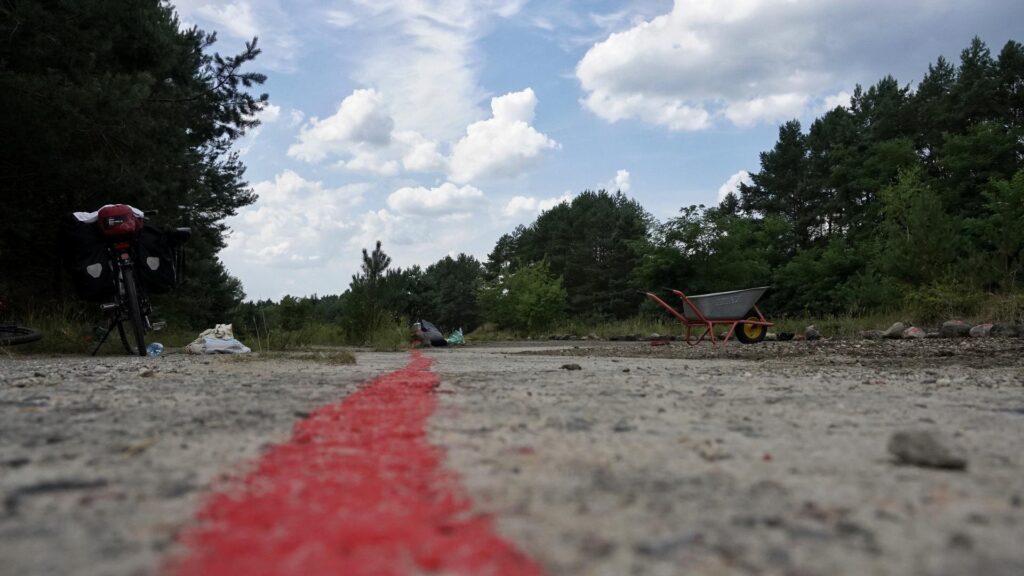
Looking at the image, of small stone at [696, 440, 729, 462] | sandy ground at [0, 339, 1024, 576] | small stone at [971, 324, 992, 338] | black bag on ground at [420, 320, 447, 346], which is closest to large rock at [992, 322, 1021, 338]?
small stone at [971, 324, 992, 338]

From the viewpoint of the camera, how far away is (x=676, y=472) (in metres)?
1.44

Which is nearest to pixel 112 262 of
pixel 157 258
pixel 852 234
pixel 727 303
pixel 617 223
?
pixel 157 258

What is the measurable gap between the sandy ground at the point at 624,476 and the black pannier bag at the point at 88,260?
451cm

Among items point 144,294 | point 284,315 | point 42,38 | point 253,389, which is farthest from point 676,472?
point 284,315

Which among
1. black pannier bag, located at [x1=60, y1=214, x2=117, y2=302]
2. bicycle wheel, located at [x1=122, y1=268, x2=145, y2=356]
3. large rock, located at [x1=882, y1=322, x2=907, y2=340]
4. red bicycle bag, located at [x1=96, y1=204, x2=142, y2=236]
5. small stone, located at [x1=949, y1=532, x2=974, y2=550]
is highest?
red bicycle bag, located at [x1=96, y1=204, x2=142, y2=236]

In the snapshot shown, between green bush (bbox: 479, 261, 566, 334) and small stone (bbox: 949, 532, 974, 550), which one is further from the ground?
green bush (bbox: 479, 261, 566, 334)

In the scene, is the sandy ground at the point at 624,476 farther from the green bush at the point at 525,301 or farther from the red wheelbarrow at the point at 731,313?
the green bush at the point at 525,301

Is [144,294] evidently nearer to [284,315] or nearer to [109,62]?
[109,62]

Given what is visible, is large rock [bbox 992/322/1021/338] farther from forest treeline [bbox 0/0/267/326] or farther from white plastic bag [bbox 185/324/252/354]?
forest treeline [bbox 0/0/267/326]

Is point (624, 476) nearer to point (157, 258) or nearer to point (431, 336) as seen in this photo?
point (157, 258)

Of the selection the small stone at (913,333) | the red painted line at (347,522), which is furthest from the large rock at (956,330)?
the red painted line at (347,522)

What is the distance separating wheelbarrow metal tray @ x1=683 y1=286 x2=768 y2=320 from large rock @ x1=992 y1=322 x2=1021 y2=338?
3.38 meters

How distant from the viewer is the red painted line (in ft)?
2.80

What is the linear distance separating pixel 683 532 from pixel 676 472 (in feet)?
1.39
